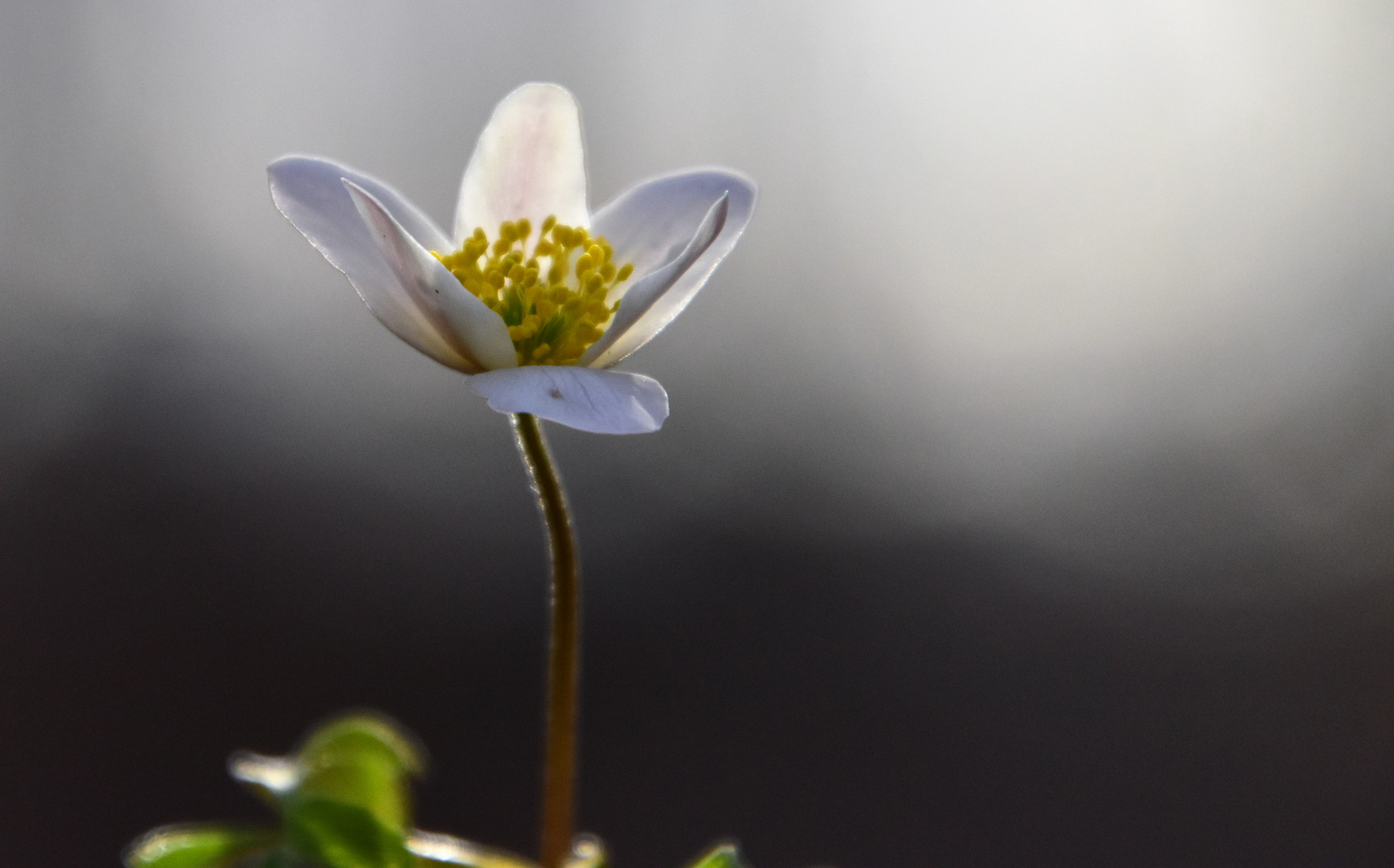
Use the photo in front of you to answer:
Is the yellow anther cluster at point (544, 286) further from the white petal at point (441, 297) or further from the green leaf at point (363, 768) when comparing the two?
the green leaf at point (363, 768)

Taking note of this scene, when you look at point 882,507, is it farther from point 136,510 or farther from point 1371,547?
point 136,510

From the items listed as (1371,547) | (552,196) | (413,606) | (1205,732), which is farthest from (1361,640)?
(552,196)

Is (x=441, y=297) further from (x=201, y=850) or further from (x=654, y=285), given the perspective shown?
(x=201, y=850)

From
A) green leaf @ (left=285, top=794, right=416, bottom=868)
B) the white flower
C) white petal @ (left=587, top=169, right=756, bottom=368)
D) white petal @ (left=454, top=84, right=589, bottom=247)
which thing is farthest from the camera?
white petal @ (left=454, top=84, right=589, bottom=247)

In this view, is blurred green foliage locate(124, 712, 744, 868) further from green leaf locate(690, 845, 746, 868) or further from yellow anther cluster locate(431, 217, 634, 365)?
yellow anther cluster locate(431, 217, 634, 365)

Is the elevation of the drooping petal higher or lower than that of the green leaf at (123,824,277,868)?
higher

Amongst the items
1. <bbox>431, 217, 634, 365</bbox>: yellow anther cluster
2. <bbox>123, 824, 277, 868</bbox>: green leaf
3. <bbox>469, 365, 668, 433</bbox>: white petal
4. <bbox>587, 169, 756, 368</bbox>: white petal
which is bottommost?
<bbox>123, 824, 277, 868</bbox>: green leaf

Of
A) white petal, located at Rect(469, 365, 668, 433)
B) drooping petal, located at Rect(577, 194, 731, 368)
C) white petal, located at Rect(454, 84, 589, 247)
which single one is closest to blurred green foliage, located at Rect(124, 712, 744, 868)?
white petal, located at Rect(469, 365, 668, 433)

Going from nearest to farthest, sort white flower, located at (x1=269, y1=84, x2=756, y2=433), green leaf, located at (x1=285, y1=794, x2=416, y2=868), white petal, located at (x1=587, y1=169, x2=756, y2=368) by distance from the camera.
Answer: green leaf, located at (x1=285, y1=794, x2=416, y2=868) < white flower, located at (x1=269, y1=84, x2=756, y2=433) < white petal, located at (x1=587, y1=169, x2=756, y2=368)
